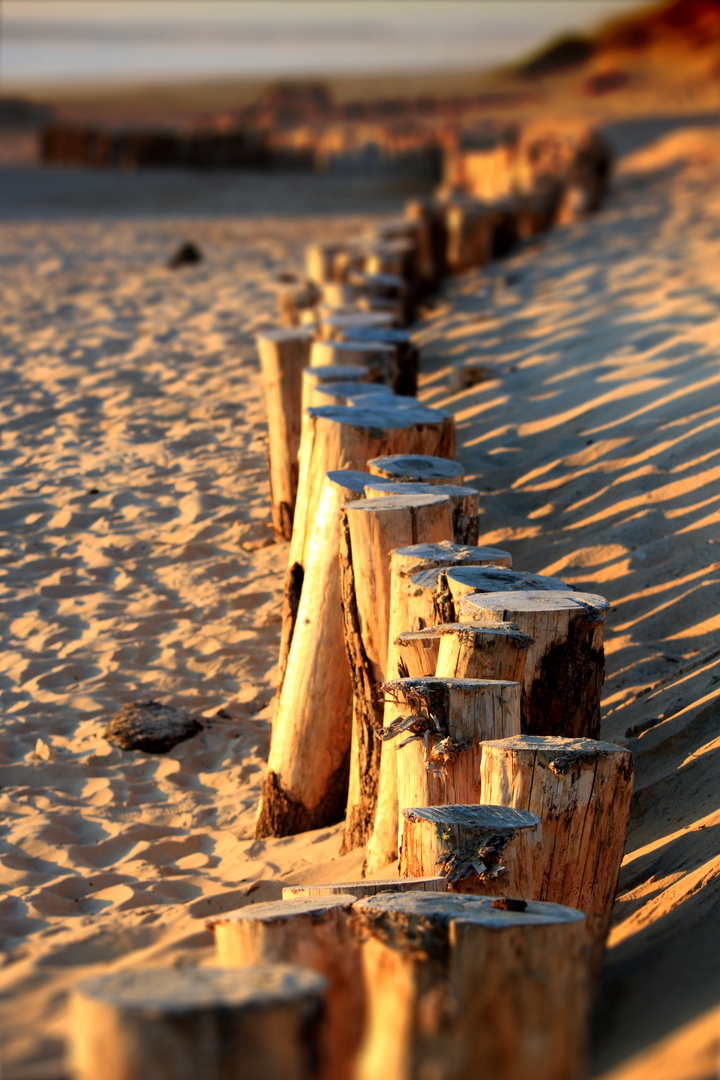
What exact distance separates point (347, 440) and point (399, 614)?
107 centimetres

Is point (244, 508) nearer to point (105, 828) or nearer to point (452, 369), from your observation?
point (452, 369)

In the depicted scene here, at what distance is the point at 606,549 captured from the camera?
14.0ft

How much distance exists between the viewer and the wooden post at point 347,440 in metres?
3.69

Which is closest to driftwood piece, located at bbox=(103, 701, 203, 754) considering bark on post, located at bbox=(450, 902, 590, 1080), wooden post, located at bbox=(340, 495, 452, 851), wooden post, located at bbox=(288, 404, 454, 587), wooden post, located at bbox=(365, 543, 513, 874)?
wooden post, located at bbox=(288, 404, 454, 587)

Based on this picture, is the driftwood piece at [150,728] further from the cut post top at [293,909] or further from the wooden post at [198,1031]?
the wooden post at [198,1031]

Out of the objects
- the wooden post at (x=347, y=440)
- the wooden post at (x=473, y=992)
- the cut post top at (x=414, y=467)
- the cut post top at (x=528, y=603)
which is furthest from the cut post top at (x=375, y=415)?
the wooden post at (x=473, y=992)

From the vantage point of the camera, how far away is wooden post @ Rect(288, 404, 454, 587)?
12.1 ft

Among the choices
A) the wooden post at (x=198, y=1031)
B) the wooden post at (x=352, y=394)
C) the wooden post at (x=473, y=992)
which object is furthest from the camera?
the wooden post at (x=352, y=394)

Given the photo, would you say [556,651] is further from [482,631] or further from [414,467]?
[414,467]

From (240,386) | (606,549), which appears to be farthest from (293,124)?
(606,549)

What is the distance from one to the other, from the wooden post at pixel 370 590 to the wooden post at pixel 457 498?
0.08m

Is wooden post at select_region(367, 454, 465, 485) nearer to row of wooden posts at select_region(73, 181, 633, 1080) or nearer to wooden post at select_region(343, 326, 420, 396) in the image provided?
row of wooden posts at select_region(73, 181, 633, 1080)

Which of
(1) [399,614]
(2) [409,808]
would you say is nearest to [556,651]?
(1) [399,614]

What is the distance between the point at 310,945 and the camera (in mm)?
1663
